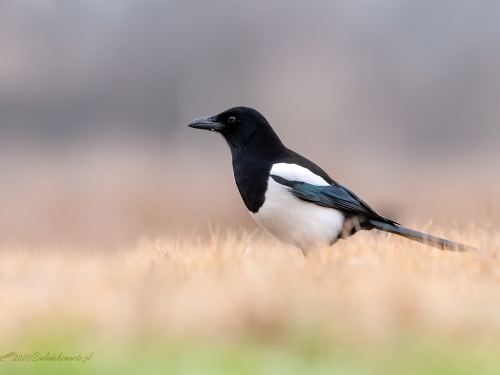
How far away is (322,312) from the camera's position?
2.12 m

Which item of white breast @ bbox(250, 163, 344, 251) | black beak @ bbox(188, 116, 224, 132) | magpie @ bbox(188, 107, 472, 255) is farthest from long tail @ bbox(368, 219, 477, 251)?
black beak @ bbox(188, 116, 224, 132)

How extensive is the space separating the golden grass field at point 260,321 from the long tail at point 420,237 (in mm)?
838

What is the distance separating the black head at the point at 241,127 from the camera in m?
4.39

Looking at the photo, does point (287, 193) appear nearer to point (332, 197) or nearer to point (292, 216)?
point (292, 216)

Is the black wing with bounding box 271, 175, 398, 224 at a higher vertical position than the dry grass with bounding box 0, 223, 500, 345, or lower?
higher

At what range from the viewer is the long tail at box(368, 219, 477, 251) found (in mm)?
3705

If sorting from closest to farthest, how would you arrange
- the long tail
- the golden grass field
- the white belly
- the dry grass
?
the golden grass field, the dry grass, the long tail, the white belly

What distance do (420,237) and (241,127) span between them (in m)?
1.38

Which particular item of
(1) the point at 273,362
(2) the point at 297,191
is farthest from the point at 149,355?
(2) the point at 297,191

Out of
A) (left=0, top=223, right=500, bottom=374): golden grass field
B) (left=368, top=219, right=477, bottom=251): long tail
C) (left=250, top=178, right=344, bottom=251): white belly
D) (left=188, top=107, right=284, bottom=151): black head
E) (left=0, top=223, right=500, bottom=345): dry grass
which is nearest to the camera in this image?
(left=0, top=223, right=500, bottom=374): golden grass field

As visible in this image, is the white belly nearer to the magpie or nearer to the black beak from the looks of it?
the magpie

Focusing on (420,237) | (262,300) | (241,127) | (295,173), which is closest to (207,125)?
(241,127)

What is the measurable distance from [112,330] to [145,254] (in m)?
1.66

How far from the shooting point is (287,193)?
13.5 feet
